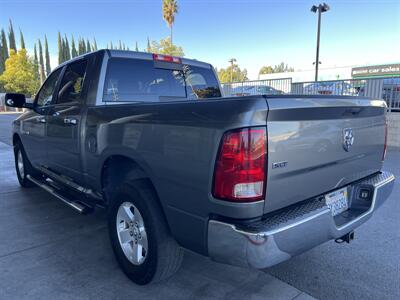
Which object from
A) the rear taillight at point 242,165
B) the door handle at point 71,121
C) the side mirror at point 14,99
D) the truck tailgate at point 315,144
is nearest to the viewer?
the rear taillight at point 242,165

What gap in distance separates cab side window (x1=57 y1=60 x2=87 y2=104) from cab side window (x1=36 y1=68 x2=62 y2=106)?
1.12 ft

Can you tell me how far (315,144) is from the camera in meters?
2.19

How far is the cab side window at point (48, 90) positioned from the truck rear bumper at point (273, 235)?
336cm

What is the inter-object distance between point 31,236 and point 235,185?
9.61 feet

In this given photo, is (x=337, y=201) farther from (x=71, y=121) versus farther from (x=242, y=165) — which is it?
(x=71, y=121)

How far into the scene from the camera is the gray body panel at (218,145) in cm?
191

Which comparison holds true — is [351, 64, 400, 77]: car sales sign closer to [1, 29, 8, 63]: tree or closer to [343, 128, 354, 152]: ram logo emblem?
[343, 128, 354, 152]: ram logo emblem

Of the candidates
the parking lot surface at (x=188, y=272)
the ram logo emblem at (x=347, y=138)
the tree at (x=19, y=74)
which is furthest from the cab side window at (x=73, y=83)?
the tree at (x=19, y=74)

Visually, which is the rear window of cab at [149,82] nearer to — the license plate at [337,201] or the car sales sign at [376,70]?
the license plate at [337,201]

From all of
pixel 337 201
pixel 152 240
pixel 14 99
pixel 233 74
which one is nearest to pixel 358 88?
pixel 337 201

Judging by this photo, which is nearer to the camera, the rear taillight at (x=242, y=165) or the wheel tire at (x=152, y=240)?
the rear taillight at (x=242, y=165)

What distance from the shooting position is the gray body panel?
1.91 meters

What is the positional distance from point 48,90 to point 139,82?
5.73ft

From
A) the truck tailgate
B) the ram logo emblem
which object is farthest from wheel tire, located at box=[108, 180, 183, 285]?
the ram logo emblem
